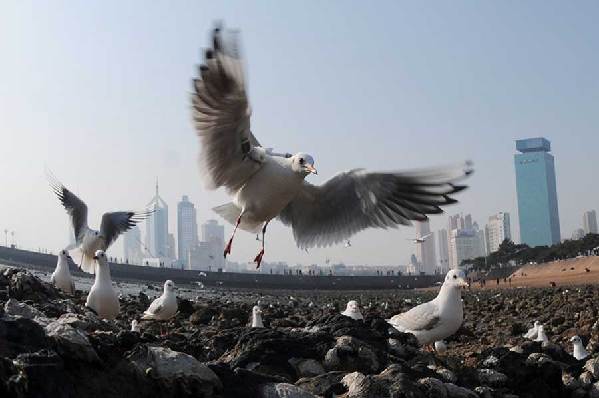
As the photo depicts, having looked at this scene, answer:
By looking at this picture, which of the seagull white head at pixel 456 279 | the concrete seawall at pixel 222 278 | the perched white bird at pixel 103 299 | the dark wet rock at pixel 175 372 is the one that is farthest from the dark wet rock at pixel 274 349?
the concrete seawall at pixel 222 278

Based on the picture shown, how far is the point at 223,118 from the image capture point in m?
6.44

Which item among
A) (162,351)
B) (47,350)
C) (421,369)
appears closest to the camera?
(47,350)

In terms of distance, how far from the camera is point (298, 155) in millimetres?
6922

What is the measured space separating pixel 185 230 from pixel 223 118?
Result: 13599cm

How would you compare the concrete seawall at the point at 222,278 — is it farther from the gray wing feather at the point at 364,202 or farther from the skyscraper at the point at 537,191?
the skyscraper at the point at 537,191

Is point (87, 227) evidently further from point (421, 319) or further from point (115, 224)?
point (421, 319)

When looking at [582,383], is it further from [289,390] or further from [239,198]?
[239,198]

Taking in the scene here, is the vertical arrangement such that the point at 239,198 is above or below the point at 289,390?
above

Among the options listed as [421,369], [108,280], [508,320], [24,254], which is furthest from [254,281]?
[421,369]

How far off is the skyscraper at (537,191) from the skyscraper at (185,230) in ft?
242

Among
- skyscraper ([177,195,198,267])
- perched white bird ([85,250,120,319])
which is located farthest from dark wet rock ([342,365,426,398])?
skyscraper ([177,195,198,267])

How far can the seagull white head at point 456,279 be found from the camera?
7.36m

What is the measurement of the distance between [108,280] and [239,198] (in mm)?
2300

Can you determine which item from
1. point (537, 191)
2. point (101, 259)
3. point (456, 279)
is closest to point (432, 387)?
point (456, 279)
